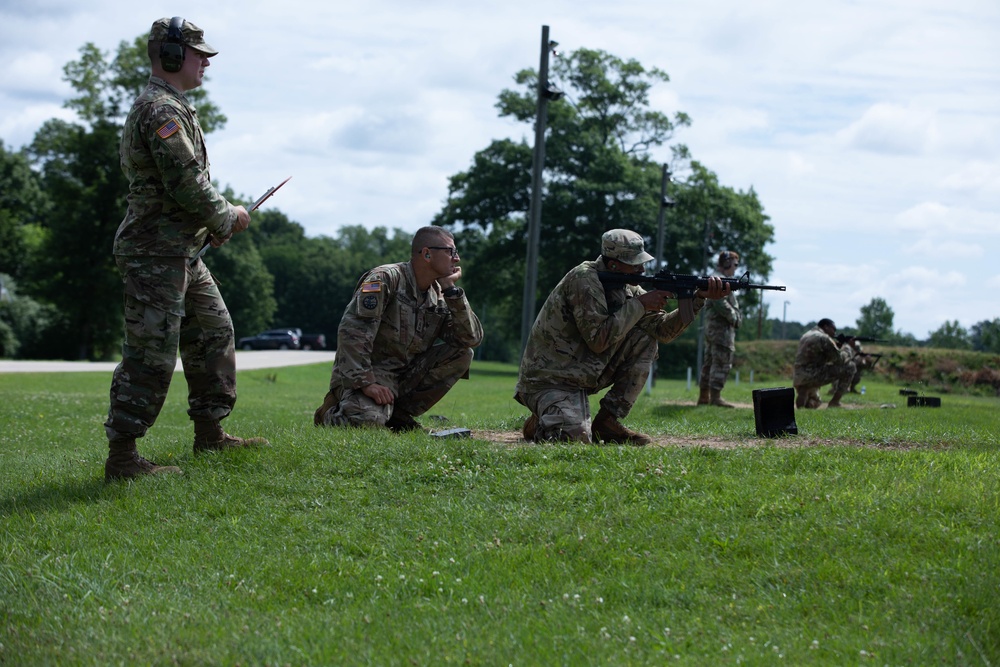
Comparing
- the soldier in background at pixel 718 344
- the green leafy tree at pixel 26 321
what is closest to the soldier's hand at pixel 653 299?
the soldier in background at pixel 718 344

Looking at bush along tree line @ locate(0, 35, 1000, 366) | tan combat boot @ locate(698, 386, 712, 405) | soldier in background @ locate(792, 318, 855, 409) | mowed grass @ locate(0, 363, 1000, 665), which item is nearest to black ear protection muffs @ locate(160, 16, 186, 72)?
mowed grass @ locate(0, 363, 1000, 665)

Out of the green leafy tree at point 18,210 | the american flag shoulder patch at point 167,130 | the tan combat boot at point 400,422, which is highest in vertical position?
the green leafy tree at point 18,210

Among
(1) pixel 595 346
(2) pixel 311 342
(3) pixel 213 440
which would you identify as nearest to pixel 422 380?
(1) pixel 595 346

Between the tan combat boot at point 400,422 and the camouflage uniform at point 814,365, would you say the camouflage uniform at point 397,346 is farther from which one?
the camouflage uniform at point 814,365

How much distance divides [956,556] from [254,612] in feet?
11.1

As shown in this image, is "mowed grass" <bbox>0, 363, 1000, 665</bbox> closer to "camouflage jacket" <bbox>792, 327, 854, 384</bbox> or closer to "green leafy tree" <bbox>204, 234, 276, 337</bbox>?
"camouflage jacket" <bbox>792, 327, 854, 384</bbox>

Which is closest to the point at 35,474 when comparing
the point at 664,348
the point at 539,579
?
the point at 539,579

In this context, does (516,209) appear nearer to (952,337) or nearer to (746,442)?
(952,337)

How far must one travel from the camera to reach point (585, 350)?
Result: 8930 millimetres

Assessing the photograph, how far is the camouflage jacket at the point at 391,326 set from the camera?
8.28 meters

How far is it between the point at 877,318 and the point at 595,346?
46483 mm

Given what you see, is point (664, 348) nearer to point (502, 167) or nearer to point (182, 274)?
point (502, 167)

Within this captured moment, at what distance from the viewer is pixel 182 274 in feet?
21.7

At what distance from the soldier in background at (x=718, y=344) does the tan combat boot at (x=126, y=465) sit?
421 inches
